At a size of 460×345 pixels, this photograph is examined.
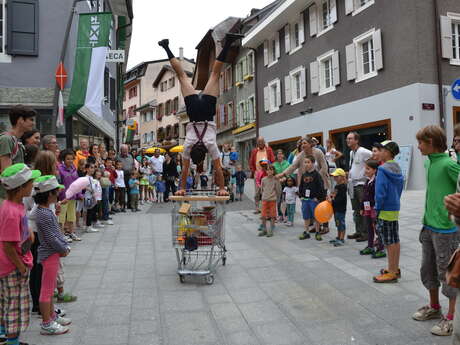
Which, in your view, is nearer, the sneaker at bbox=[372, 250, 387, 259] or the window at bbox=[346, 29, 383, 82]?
the sneaker at bbox=[372, 250, 387, 259]

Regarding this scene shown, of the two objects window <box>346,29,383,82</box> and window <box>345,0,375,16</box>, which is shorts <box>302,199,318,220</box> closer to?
window <box>346,29,383,82</box>

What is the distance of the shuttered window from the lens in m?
12.9

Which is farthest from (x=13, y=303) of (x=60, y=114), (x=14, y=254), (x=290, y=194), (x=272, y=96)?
(x=272, y=96)

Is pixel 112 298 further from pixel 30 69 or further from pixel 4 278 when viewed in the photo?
pixel 30 69

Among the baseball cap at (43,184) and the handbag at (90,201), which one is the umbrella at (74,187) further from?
the baseball cap at (43,184)

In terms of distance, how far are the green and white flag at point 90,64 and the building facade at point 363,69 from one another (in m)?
7.75

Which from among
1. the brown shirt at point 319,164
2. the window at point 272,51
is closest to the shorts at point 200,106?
the brown shirt at point 319,164

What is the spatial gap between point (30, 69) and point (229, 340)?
12902mm

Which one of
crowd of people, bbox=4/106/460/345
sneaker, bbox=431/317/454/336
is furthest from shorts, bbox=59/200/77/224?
sneaker, bbox=431/317/454/336

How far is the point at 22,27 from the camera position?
13.1 metres

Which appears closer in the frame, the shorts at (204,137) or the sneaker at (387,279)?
the sneaker at (387,279)

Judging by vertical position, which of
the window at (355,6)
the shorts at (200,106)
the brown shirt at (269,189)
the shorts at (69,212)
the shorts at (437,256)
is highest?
the window at (355,6)

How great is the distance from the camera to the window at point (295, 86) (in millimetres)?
21984

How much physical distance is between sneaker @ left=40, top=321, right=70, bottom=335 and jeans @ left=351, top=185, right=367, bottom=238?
207 inches
